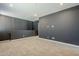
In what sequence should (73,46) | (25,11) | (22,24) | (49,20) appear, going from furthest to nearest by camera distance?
(49,20), (73,46), (25,11), (22,24)

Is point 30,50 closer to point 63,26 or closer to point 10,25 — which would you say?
point 10,25

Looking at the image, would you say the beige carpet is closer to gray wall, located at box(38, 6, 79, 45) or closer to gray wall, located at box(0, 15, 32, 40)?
gray wall, located at box(0, 15, 32, 40)

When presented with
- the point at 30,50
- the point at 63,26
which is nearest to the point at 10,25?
the point at 30,50

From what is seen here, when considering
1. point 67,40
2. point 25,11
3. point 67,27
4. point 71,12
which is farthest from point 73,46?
point 25,11

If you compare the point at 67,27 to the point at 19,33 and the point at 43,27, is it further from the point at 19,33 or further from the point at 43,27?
the point at 19,33

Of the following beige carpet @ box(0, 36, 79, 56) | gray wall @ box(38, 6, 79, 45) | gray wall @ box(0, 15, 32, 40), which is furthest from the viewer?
gray wall @ box(38, 6, 79, 45)

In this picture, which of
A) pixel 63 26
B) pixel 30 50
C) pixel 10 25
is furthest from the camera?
pixel 63 26

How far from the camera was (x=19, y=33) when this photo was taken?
4703 mm

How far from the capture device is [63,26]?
6.16 metres

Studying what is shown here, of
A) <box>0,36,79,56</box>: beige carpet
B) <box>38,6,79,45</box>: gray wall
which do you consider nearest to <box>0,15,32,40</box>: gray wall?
<box>0,36,79,56</box>: beige carpet

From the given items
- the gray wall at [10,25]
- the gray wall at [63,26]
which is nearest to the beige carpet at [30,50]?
the gray wall at [10,25]

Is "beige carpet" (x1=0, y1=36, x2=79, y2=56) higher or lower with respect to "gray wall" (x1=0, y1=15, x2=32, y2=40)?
lower

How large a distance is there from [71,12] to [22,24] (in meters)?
2.83

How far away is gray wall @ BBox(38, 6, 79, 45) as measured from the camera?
5.36 m
